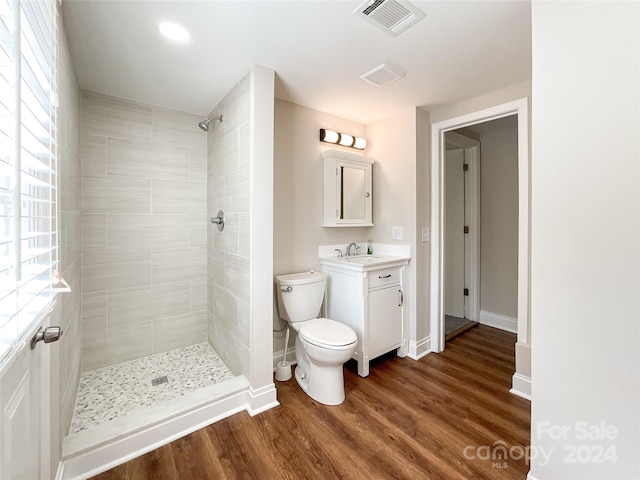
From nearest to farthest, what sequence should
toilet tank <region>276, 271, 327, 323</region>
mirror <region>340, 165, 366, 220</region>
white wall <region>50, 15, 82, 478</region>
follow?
1. white wall <region>50, 15, 82, 478</region>
2. toilet tank <region>276, 271, 327, 323</region>
3. mirror <region>340, 165, 366, 220</region>

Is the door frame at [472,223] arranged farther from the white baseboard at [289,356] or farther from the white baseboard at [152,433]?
the white baseboard at [152,433]

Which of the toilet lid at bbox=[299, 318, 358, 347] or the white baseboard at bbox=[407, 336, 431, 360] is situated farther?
the white baseboard at bbox=[407, 336, 431, 360]

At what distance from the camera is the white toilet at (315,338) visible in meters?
1.88

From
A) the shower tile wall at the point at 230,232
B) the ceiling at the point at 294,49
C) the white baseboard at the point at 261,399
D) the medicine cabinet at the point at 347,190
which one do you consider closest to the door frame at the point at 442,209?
the ceiling at the point at 294,49

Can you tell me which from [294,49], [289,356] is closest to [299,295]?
[289,356]

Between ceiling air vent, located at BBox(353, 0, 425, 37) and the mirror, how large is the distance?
51.0 inches

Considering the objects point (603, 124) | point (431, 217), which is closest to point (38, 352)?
point (603, 124)

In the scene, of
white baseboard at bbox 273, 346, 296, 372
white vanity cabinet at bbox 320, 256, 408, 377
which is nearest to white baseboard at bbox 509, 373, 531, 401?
white vanity cabinet at bbox 320, 256, 408, 377

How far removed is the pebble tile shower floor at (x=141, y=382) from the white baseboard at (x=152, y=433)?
23 centimetres

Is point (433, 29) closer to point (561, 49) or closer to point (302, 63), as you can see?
point (561, 49)

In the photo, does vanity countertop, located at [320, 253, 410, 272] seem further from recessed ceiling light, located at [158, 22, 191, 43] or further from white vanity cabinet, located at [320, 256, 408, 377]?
recessed ceiling light, located at [158, 22, 191, 43]

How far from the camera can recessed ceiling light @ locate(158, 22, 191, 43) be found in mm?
1469

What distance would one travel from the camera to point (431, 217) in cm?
270

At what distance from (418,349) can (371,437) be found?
1164mm
